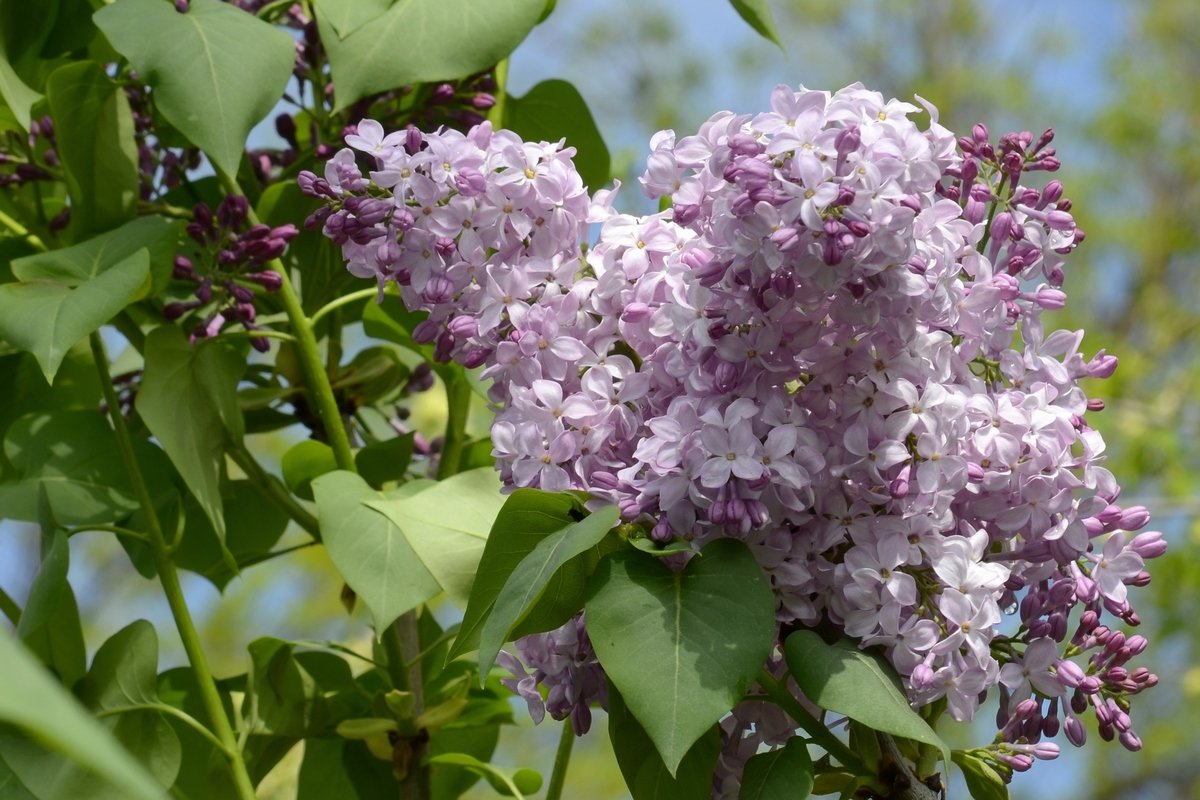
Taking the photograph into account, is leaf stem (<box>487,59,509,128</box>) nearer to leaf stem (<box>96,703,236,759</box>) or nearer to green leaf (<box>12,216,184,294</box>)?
green leaf (<box>12,216,184,294</box>)

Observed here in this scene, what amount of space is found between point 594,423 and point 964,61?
6.36m

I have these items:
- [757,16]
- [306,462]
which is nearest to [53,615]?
[306,462]

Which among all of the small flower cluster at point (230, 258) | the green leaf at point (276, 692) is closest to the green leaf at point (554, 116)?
the small flower cluster at point (230, 258)

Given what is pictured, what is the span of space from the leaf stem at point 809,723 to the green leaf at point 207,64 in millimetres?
338

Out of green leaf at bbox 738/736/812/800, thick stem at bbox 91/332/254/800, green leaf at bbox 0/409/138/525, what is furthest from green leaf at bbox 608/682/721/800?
green leaf at bbox 0/409/138/525

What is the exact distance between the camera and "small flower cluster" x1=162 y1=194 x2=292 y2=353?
0.71 meters

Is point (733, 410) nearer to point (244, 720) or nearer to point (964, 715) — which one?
point (964, 715)

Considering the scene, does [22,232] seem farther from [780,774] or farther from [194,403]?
[780,774]

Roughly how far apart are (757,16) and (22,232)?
0.45 m

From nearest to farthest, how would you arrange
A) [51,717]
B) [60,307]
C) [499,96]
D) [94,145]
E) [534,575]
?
[51,717], [534,575], [60,307], [94,145], [499,96]

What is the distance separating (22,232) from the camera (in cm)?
80

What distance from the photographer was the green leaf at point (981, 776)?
0.55m

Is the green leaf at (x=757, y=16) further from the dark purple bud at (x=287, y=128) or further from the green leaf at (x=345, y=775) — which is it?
the green leaf at (x=345, y=775)

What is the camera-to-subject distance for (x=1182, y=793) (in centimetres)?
498
